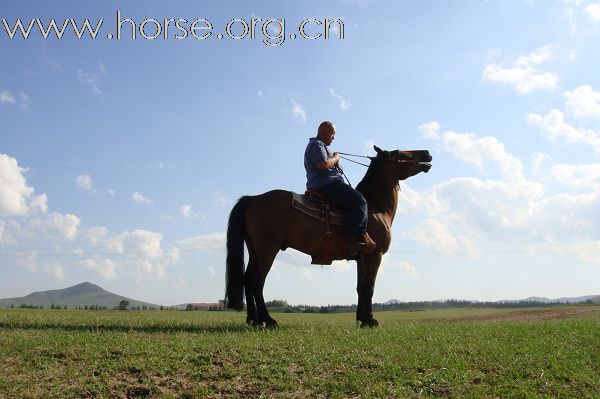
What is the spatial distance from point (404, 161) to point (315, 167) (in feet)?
9.42

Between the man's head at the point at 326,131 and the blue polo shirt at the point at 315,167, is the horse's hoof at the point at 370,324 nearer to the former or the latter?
the blue polo shirt at the point at 315,167

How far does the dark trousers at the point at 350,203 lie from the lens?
39.4 feet

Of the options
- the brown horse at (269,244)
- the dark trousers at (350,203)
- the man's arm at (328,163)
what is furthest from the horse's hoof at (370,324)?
the man's arm at (328,163)

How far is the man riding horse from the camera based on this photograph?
12023mm

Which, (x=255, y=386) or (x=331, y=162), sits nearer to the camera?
(x=255, y=386)

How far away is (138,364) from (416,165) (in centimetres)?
877

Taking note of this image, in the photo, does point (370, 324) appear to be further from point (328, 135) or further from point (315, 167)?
point (328, 135)

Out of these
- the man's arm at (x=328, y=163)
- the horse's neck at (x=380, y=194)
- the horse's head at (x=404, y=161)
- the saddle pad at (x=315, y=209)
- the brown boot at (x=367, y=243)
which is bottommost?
the brown boot at (x=367, y=243)

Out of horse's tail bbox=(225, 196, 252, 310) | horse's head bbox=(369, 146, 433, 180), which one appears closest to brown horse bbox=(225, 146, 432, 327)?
horse's tail bbox=(225, 196, 252, 310)

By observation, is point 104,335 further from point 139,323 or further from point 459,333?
point 459,333

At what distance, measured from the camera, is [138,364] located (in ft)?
25.9

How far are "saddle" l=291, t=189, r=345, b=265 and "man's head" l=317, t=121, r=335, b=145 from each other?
121 cm

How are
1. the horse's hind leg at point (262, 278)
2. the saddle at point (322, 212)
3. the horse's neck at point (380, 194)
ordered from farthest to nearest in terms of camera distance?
the horse's neck at point (380, 194) → the saddle at point (322, 212) → the horse's hind leg at point (262, 278)

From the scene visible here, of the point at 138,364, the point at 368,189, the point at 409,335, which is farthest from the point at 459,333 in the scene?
the point at 138,364
